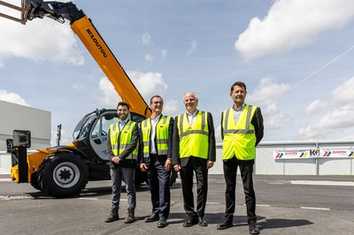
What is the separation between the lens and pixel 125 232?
211 inches

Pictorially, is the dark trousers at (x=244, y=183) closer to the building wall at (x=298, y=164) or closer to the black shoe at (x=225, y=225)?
the black shoe at (x=225, y=225)

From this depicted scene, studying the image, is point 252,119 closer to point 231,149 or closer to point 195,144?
point 231,149

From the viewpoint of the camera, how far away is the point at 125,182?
20.3 ft

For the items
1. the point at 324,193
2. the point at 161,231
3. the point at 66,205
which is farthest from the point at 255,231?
the point at 324,193

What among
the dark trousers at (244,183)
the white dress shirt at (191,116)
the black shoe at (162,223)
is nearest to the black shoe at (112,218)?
the black shoe at (162,223)

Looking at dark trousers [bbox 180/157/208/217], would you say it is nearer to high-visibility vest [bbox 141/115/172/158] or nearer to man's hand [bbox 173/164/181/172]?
man's hand [bbox 173/164/181/172]

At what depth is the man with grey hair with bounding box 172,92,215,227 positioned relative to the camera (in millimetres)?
5641

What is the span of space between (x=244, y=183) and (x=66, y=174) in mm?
5715

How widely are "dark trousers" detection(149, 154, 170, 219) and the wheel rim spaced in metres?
4.24

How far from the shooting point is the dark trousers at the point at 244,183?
5.29 m

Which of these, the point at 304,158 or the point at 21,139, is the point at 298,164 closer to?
the point at 304,158

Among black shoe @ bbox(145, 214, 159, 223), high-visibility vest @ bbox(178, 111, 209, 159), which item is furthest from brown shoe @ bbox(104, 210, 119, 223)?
high-visibility vest @ bbox(178, 111, 209, 159)

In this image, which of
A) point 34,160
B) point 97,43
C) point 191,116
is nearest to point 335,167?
point 97,43

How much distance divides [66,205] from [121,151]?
281 cm
